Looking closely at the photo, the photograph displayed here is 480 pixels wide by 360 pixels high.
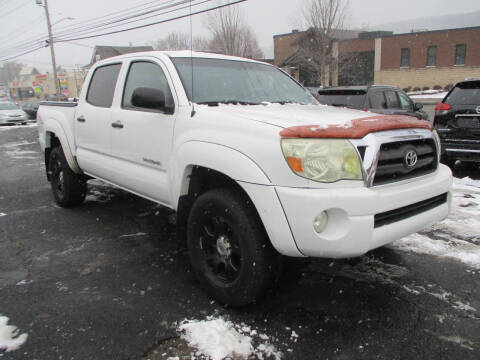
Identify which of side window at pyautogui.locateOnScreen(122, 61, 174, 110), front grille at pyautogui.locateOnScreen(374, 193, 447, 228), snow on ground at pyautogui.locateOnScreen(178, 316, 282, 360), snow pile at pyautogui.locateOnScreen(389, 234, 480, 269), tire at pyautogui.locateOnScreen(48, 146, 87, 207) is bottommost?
snow pile at pyautogui.locateOnScreen(389, 234, 480, 269)

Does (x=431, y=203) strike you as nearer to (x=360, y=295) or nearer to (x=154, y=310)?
(x=360, y=295)

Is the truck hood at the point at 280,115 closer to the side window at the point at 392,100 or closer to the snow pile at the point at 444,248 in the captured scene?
the snow pile at the point at 444,248

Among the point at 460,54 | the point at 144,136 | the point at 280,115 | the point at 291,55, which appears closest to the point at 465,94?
the point at 280,115

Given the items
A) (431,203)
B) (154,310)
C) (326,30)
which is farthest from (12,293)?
(326,30)

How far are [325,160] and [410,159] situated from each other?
0.71 meters

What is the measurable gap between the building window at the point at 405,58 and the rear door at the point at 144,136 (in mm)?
39584

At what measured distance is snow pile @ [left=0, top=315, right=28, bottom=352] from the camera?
7.98 ft

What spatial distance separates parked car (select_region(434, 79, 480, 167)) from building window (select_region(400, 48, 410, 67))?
3499 cm

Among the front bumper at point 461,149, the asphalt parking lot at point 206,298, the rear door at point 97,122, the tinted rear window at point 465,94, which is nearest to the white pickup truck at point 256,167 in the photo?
the rear door at point 97,122

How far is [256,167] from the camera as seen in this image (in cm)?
243

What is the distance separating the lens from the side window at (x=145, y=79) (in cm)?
343

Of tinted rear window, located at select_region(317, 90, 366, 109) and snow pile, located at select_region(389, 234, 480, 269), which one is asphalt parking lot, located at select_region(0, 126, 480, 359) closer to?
snow pile, located at select_region(389, 234, 480, 269)

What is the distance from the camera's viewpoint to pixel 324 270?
3.43 meters

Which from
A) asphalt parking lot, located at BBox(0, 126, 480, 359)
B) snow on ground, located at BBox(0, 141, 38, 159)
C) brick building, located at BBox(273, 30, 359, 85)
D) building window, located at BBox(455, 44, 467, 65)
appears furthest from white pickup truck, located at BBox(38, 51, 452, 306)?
building window, located at BBox(455, 44, 467, 65)
